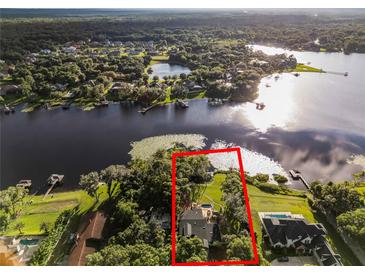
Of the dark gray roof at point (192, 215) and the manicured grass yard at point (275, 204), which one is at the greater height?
the dark gray roof at point (192, 215)

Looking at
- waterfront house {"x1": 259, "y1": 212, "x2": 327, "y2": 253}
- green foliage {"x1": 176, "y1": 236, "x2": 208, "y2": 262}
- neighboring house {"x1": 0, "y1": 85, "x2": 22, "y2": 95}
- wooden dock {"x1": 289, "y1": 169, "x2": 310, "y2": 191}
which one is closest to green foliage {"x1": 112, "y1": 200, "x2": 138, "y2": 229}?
green foliage {"x1": 176, "y1": 236, "x2": 208, "y2": 262}

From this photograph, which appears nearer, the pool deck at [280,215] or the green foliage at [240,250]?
the green foliage at [240,250]

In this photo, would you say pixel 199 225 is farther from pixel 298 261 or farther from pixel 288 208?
pixel 288 208

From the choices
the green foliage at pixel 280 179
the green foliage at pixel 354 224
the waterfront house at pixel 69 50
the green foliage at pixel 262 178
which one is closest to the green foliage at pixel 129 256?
the green foliage at pixel 354 224

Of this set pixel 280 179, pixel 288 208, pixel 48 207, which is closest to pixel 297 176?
pixel 280 179

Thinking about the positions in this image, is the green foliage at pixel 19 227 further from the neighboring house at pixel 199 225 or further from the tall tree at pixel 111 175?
the neighboring house at pixel 199 225

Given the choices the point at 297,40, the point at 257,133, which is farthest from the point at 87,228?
the point at 297,40

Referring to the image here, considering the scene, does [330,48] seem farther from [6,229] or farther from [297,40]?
[6,229]
